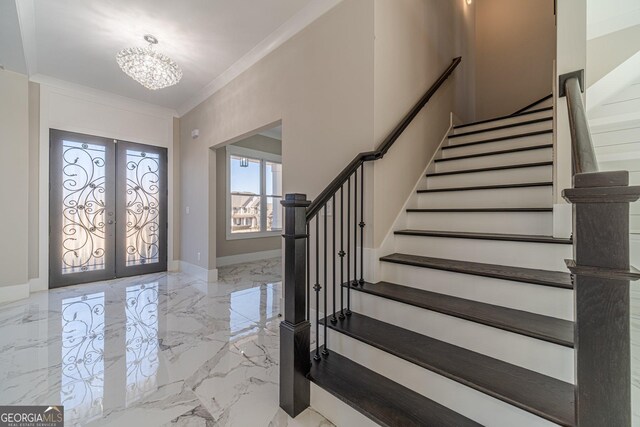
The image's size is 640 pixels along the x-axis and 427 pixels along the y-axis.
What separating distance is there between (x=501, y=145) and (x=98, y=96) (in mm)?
5705

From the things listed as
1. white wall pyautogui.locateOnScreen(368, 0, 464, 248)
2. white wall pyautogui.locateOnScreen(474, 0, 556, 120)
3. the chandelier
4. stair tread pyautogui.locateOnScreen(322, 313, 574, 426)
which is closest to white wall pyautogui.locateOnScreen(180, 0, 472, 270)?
white wall pyautogui.locateOnScreen(368, 0, 464, 248)

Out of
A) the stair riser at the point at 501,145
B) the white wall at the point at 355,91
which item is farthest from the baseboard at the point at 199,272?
the stair riser at the point at 501,145

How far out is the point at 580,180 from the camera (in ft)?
2.43

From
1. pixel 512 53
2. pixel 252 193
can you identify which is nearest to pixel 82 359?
pixel 252 193

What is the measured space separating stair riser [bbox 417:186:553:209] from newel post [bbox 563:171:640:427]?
1.61m

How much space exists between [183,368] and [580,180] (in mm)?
2429

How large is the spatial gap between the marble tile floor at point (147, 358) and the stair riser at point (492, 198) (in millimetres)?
1961

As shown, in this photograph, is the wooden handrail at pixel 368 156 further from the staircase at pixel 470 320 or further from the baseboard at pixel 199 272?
the baseboard at pixel 199 272

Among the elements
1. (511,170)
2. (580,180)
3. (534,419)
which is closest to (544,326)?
(534,419)

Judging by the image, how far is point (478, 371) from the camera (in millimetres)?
1242

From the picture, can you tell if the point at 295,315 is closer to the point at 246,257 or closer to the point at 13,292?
the point at 13,292

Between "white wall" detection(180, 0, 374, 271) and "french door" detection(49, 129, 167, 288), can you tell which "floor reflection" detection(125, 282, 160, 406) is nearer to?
"french door" detection(49, 129, 167, 288)

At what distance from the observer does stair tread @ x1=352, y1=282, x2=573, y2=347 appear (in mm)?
1234

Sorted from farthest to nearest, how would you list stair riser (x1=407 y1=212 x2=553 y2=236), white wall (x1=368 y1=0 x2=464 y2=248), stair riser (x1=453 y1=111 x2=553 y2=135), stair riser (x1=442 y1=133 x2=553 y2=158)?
1. stair riser (x1=453 y1=111 x2=553 y2=135)
2. stair riser (x1=442 y1=133 x2=553 y2=158)
3. white wall (x1=368 y1=0 x2=464 y2=248)
4. stair riser (x1=407 y1=212 x2=553 y2=236)
